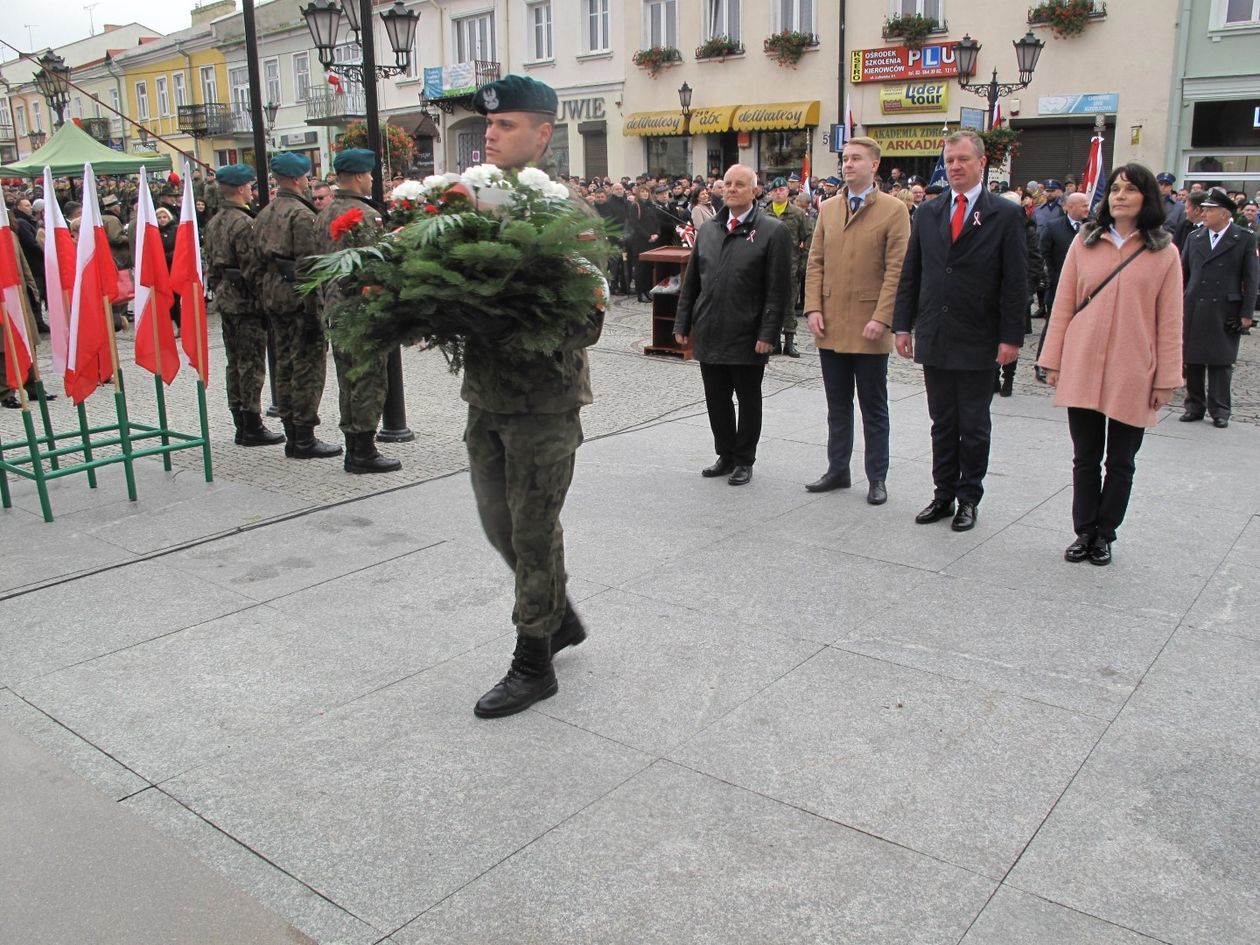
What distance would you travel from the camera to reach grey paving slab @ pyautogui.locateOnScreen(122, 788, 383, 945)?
281 cm

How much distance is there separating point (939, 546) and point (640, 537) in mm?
1579

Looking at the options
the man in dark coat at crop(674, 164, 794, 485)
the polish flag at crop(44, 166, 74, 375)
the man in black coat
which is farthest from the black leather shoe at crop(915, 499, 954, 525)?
the polish flag at crop(44, 166, 74, 375)

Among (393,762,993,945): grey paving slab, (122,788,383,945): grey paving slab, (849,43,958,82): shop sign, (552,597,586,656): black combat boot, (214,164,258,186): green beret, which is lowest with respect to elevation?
(393,762,993,945): grey paving slab

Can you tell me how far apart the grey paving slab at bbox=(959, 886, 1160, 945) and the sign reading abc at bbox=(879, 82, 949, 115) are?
24448 mm

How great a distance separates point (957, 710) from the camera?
394 centimetres

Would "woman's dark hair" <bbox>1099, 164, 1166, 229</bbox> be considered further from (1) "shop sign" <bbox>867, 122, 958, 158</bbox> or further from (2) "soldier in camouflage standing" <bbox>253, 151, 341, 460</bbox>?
(1) "shop sign" <bbox>867, 122, 958, 158</bbox>

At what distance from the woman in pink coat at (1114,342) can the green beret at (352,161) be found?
4436mm

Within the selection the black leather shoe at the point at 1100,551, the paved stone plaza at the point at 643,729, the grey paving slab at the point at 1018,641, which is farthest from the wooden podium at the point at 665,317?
the grey paving slab at the point at 1018,641

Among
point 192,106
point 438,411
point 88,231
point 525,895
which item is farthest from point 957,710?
point 192,106

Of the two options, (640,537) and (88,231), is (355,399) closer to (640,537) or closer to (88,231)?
(88,231)

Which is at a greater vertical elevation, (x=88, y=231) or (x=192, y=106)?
(x=192, y=106)

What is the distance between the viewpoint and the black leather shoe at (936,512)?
20.3ft

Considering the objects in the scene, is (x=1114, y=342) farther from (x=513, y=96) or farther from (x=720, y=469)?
(x=513, y=96)

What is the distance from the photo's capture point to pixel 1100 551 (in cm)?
548
